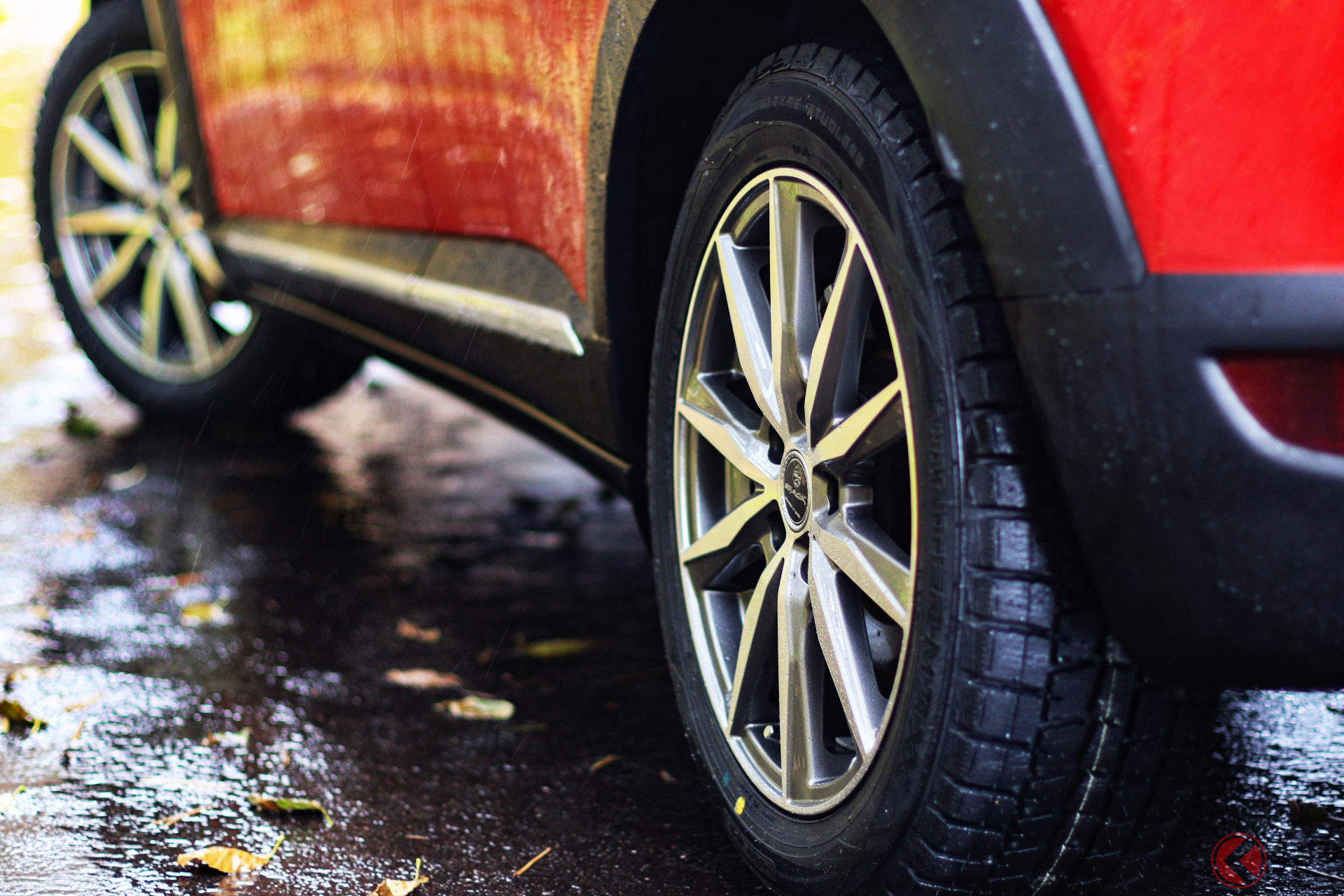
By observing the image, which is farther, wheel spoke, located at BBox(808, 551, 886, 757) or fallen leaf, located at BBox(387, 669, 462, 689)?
fallen leaf, located at BBox(387, 669, 462, 689)

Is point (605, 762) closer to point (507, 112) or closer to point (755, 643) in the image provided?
point (755, 643)

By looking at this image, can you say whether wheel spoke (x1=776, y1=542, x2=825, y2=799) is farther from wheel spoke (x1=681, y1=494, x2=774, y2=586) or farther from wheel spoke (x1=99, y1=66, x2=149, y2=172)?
wheel spoke (x1=99, y1=66, x2=149, y2=172)

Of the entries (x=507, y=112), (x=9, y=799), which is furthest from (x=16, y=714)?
(x=507, y=112)

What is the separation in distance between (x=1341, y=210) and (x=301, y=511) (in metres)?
3.04

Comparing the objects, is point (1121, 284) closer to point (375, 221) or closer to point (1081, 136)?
point (1081, 136)

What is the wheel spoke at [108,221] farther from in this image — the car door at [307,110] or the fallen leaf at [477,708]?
the fallen leaf at [477,708]

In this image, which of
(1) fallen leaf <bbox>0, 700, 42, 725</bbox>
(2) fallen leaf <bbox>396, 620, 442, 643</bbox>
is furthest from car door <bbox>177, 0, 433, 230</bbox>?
(1) fallen leaf <bbox>0, 700, 42, 725</bbox>

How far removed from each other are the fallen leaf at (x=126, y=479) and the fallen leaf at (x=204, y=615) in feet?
3.59

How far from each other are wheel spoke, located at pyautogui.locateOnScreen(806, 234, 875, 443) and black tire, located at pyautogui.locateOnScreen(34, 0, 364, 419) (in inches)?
114

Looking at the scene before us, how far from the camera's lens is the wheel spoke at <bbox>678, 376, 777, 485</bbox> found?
1639mm

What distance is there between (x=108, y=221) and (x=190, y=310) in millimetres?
436

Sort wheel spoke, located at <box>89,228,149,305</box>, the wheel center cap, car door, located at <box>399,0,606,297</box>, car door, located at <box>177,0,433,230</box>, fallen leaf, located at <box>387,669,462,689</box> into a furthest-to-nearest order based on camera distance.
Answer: wheel spoke, located at <box>89,228,149,305</box> < car door, located at <box>177,0,433,230</box> < fallen leaf, located at <box>387,669,462,689</box> < car door, located at <box>399,0,606,297</box> < the wheel center cap

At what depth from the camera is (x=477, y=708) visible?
7.55 feet

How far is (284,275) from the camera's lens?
10.7ft
